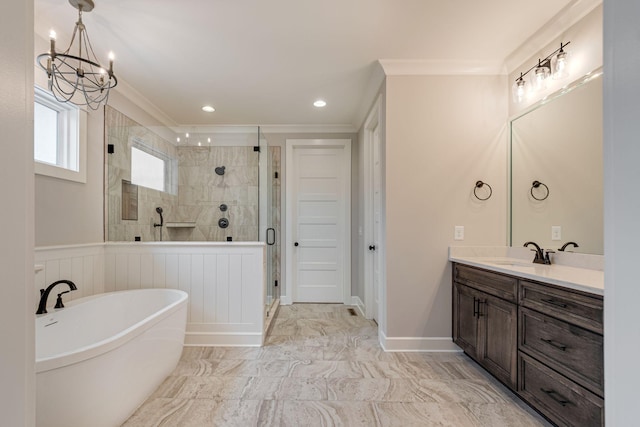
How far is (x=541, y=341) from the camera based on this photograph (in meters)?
1.71

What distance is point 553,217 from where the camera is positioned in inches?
87.7

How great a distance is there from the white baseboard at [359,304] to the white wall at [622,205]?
3.28 m

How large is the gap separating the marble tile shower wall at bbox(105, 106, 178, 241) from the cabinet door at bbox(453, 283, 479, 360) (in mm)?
2983

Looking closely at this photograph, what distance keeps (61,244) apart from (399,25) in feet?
9.91

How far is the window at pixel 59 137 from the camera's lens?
2266 millimetres

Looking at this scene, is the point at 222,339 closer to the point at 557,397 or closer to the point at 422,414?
the point at 422,414

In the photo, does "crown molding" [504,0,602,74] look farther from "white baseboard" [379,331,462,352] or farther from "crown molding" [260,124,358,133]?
"white baseboard" [379,331,462,352]

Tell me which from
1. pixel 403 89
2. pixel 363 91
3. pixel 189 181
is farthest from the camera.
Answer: pixel 189 181

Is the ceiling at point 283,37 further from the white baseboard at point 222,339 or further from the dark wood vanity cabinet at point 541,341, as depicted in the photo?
the white baseboard at point 222,339

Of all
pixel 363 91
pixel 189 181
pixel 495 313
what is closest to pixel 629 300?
pixel 495 313

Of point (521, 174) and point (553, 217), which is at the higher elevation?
point (521, 174)

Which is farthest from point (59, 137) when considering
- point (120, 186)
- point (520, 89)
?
point (520, 89)

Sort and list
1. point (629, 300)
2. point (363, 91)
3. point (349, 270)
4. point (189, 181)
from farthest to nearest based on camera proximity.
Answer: point (349, 270), point (189, 181), point (363, 91), point (629, 300)

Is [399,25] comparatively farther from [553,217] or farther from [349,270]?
[349,270]
